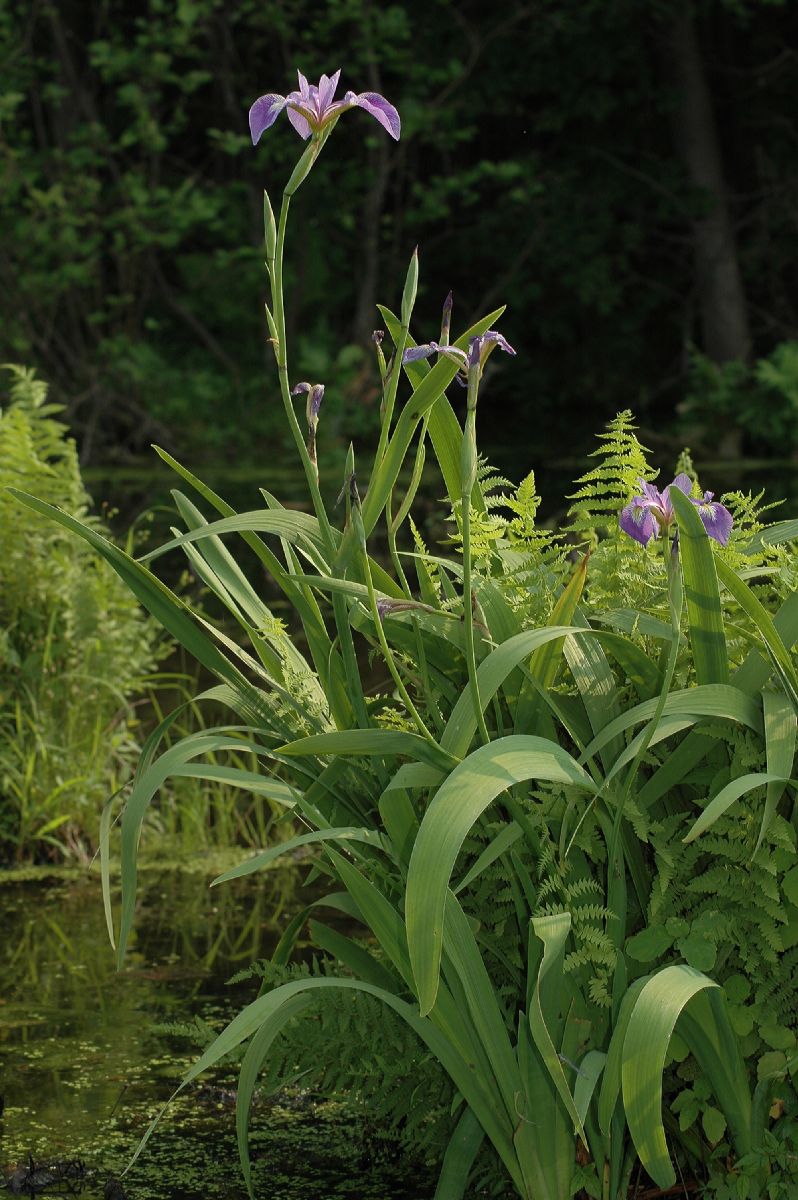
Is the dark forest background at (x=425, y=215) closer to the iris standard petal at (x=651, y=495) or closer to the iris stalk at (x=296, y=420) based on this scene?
the iris stalk at (x=296, y=420)

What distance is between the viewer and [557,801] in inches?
62.9

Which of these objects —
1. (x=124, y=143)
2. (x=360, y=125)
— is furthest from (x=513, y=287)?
(x=124, y=143)

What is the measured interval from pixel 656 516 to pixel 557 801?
1.02 feet

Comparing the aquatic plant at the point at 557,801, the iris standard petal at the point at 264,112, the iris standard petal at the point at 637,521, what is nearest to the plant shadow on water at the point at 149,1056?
the aquatic plant at the point at 557,801

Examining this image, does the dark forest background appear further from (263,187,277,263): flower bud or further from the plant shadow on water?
(263,187,277,263): flower bud

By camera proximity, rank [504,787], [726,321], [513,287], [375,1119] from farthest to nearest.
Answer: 1. [513,287]
2. [726,321]
3. [375,1119]
4. [504,787]

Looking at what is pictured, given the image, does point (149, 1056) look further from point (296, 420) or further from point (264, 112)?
point (264, 112)

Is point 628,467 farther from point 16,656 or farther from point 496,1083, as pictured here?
point 16,656

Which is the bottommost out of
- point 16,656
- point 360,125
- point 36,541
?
point 16,656

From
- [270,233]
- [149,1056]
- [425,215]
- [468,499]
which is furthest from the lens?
[425,215]

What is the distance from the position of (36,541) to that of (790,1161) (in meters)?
2.38

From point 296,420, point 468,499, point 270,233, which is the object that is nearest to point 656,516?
point 468,499

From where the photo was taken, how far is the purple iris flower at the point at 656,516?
158 centimetres

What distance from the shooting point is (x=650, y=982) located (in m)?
1.44
